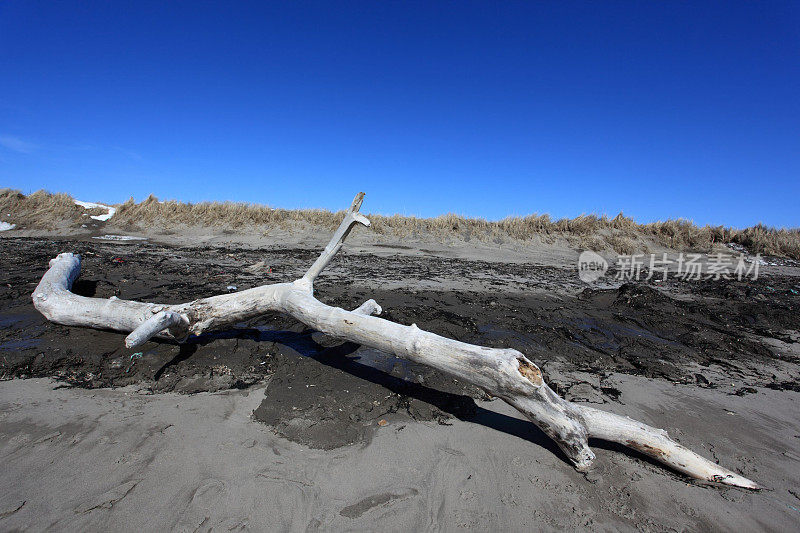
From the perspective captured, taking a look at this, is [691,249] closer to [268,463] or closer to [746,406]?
[746,406]

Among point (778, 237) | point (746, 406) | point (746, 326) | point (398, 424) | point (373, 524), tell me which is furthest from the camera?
point (778, 237)

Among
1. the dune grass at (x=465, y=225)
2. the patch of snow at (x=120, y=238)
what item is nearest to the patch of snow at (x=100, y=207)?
the dune grass at (x=465, y=225)

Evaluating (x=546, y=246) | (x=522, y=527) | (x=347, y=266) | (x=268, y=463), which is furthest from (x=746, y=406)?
(x=546, y=246)

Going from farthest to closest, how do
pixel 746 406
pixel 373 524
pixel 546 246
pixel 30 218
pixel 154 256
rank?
pixel 546 246 → pixel 30 218 → pixel 154 256 → pixel 746 406 → pixel 373 524

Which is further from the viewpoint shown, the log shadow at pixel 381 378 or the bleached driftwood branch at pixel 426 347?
the log shadow at pixel 381 378

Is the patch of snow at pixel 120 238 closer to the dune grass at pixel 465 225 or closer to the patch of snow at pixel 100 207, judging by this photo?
the dune grass at pixel 465 225

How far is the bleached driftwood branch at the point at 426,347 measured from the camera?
2213mm

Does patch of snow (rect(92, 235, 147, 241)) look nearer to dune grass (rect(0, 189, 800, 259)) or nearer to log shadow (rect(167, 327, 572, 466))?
dune grass (rect(0, 189, 800, 259))

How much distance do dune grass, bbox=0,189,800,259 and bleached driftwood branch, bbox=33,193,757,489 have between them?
43.0 feet

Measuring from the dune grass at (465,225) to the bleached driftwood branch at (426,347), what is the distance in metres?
13.1

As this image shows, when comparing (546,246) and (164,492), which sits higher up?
(546,246)

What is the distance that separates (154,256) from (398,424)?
9.86 meters

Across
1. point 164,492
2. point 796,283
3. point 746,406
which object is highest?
point 796,283

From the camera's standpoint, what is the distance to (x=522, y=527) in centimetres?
184
